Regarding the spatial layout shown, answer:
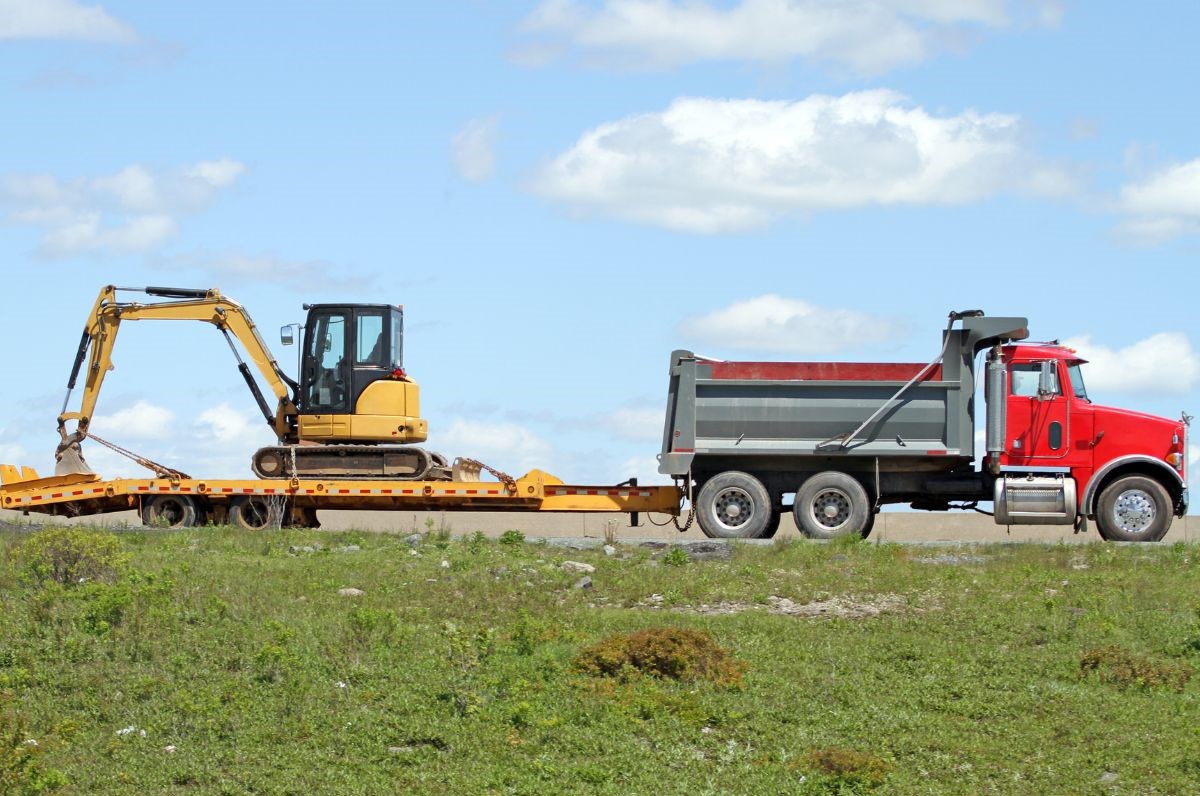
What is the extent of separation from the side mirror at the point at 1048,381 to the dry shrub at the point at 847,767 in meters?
13.2

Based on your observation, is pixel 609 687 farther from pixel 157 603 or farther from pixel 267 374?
pixel 267 374

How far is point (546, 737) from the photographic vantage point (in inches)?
453

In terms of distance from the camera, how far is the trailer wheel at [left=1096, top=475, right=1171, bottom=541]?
75.3 ft

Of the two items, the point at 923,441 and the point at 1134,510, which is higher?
the point at 923,441

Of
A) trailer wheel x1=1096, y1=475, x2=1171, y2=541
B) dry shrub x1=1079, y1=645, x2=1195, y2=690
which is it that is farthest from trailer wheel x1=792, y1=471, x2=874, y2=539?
dry shrub x1=1079, y1=645, x2=1195, y2=690

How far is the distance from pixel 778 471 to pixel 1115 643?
9.92m

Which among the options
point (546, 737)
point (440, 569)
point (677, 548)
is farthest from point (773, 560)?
point (546, 737)

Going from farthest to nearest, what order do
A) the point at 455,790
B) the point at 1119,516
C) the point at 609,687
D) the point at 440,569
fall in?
1. the point at 1119,516
2. the point at 440,569
3. the point at 609,687
4. the point at 455,790

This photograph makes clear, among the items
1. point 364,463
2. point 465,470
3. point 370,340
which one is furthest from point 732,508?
point 370,340

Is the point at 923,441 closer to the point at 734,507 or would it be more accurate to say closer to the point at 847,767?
the point at 734,507

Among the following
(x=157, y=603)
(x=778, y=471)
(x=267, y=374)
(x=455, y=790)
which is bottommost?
(x=455, y=790)

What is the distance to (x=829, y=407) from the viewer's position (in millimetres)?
23547

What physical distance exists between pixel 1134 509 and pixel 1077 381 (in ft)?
7.19

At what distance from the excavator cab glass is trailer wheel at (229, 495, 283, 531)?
5.81 feet
